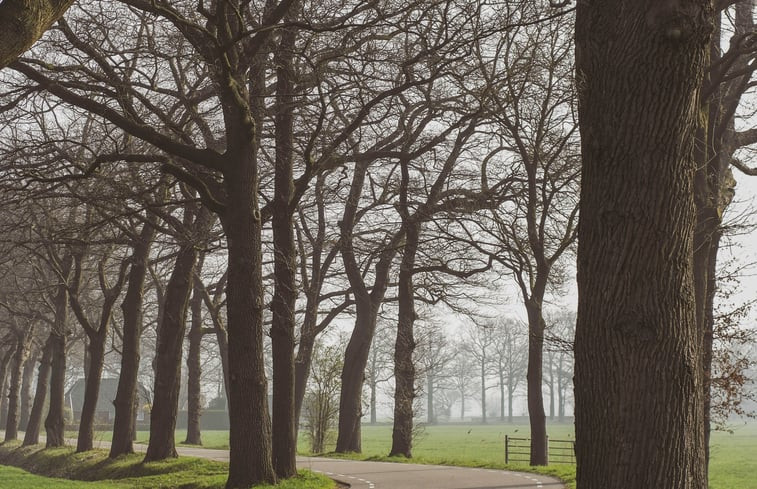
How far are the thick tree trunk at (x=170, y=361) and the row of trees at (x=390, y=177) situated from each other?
0.19 ft

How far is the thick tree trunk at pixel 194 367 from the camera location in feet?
115

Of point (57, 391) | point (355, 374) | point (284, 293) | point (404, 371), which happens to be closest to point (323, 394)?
point (355, 374)

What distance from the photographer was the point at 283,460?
16.1 m

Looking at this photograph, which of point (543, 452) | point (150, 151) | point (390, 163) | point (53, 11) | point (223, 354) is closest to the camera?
point (53, 11)

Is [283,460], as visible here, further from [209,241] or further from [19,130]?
[19,130]

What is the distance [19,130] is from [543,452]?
1445cm

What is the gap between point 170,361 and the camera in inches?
874

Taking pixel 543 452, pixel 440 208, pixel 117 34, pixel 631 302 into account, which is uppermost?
pixel 117 34

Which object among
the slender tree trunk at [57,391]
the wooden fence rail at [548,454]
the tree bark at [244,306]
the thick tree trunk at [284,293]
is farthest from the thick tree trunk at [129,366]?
the wooden fence rail at [548,454]

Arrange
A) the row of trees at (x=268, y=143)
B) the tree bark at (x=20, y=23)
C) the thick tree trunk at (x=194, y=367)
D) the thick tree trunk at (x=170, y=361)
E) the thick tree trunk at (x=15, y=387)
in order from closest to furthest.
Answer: the tree bark at (x=20, y=23) → the row of trees at (x=268, y=143) → the thick tree trunk at (x=170, y=361) → the thick tree trunk at (x=194, y=367) → the thick tree trunk at (x=15, y=387)

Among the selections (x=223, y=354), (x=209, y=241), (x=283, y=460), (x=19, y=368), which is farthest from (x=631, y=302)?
(x=19, y=368)

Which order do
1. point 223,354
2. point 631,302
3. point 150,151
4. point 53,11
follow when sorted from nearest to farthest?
point 631,302
point 53,11
point 150,151
point 223,354

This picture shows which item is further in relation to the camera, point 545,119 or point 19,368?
point 19,368

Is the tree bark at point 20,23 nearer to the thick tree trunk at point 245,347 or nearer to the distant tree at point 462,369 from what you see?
the thick tree trunk at point 245,347
